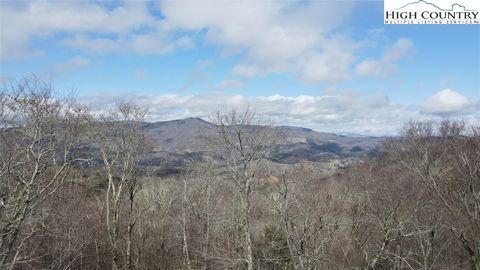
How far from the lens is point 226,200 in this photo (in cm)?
4397

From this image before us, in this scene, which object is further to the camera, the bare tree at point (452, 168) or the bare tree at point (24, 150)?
the bare tree at point (452, 168)

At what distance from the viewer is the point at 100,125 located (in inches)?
1094

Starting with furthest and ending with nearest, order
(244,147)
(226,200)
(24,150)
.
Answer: (226,200) < (244,147) < (24,150)

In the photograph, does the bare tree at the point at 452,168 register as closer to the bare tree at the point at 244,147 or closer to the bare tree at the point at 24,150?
the bare tree at the point at 244,147

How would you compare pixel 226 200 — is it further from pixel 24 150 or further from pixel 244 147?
pixel 24 150

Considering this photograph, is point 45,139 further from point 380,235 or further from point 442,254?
point 442,254

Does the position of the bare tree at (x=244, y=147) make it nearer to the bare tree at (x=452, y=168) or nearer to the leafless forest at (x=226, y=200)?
the leafless forest at (x=226, y=200)

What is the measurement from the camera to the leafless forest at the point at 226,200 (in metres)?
18.1

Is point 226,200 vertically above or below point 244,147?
below

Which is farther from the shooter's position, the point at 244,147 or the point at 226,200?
the point at 226,200

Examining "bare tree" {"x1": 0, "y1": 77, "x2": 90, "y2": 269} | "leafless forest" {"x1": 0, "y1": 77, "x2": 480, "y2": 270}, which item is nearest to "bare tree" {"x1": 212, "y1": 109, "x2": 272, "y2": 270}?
"leafless forest" {"x1": 0, "y1": 77, "x2": 480, "y2": 270}

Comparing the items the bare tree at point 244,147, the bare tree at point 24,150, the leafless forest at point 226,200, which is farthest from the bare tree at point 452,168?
the bare tree at point 24,150

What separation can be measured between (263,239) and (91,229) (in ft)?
55.3

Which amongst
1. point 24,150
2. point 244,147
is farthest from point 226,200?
point 24,150
